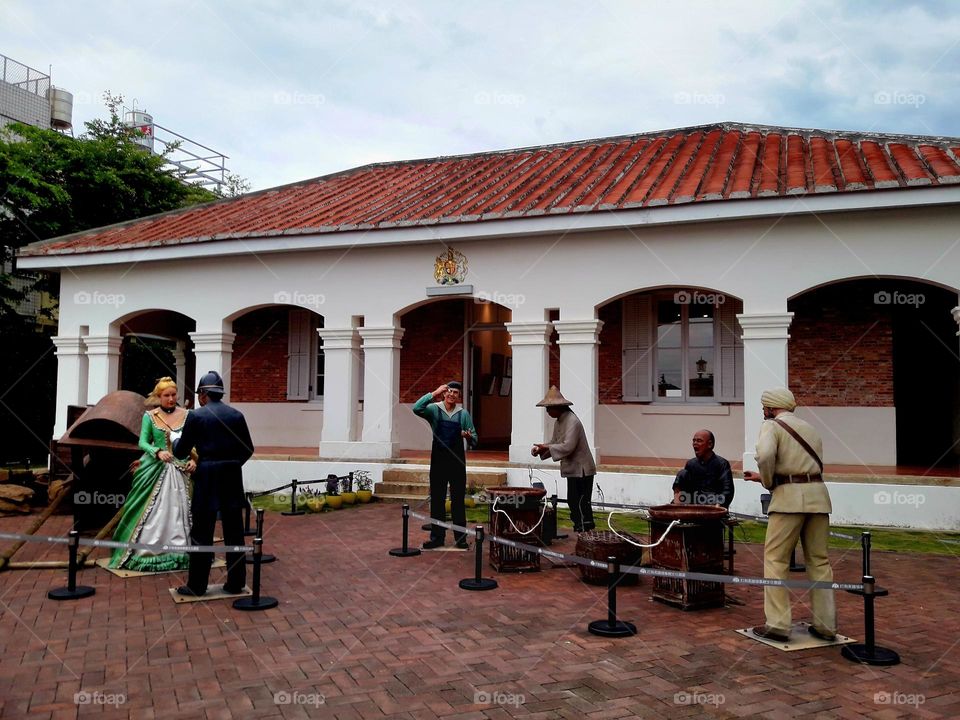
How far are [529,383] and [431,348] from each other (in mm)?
3893

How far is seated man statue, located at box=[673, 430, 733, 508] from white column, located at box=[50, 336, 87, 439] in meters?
12.3

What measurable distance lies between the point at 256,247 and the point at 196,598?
8115 millimetres

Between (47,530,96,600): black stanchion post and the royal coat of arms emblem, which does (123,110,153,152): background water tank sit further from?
(47,530,96,600): black stanchion post

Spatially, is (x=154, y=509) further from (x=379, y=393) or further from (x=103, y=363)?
(x=103, y=363)

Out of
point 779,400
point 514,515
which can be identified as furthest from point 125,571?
point 779,400

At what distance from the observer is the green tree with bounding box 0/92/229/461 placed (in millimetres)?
17828

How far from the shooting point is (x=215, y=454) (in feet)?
21.6

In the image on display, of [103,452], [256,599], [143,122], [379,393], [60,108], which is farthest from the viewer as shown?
[143,122]

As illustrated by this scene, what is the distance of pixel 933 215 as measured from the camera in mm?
10078

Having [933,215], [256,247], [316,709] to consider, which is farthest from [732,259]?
[316,709]

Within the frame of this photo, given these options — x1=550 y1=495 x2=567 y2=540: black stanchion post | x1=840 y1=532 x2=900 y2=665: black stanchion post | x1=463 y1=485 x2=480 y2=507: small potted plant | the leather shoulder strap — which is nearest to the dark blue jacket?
x1=550 y1=495 x2=567 y2=540: black stanchion post

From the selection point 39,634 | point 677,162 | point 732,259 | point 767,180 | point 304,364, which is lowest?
point 39,634

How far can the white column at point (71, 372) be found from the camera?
14977 mm

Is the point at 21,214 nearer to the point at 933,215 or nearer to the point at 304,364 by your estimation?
the point at 304,364
